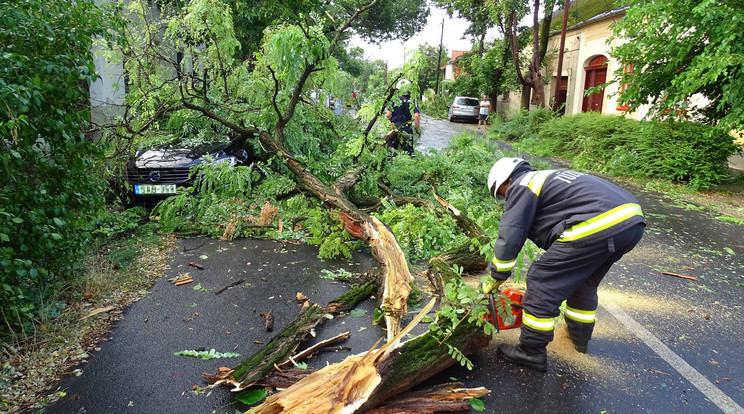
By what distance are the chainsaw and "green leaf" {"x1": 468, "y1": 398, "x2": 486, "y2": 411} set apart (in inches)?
22.2

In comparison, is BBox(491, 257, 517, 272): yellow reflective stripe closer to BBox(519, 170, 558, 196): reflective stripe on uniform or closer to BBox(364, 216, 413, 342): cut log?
BBox(519, 170, 558, 196): reflective stripe on uniform

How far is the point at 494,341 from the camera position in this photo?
3516mm

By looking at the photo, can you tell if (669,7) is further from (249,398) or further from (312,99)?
(249,398)

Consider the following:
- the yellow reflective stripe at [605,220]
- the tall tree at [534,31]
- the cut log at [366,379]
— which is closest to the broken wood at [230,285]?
the cut log at [366,379]

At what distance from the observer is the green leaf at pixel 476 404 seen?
8.95 ft

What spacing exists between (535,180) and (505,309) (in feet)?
2.98

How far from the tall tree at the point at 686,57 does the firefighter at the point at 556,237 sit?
264 inches

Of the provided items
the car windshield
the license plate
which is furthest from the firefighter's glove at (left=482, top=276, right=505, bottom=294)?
the car windshield

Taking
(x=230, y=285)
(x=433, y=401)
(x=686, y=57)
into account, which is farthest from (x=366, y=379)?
(x=686, y=57)

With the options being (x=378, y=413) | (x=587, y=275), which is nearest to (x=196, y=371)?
(x=378, y=413)

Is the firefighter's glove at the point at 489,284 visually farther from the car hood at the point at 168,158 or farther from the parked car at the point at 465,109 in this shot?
the parked car at the point at 465,109

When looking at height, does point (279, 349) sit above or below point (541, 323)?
below

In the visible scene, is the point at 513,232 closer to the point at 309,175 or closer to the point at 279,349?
the point at 279,349

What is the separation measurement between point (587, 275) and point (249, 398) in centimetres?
228
